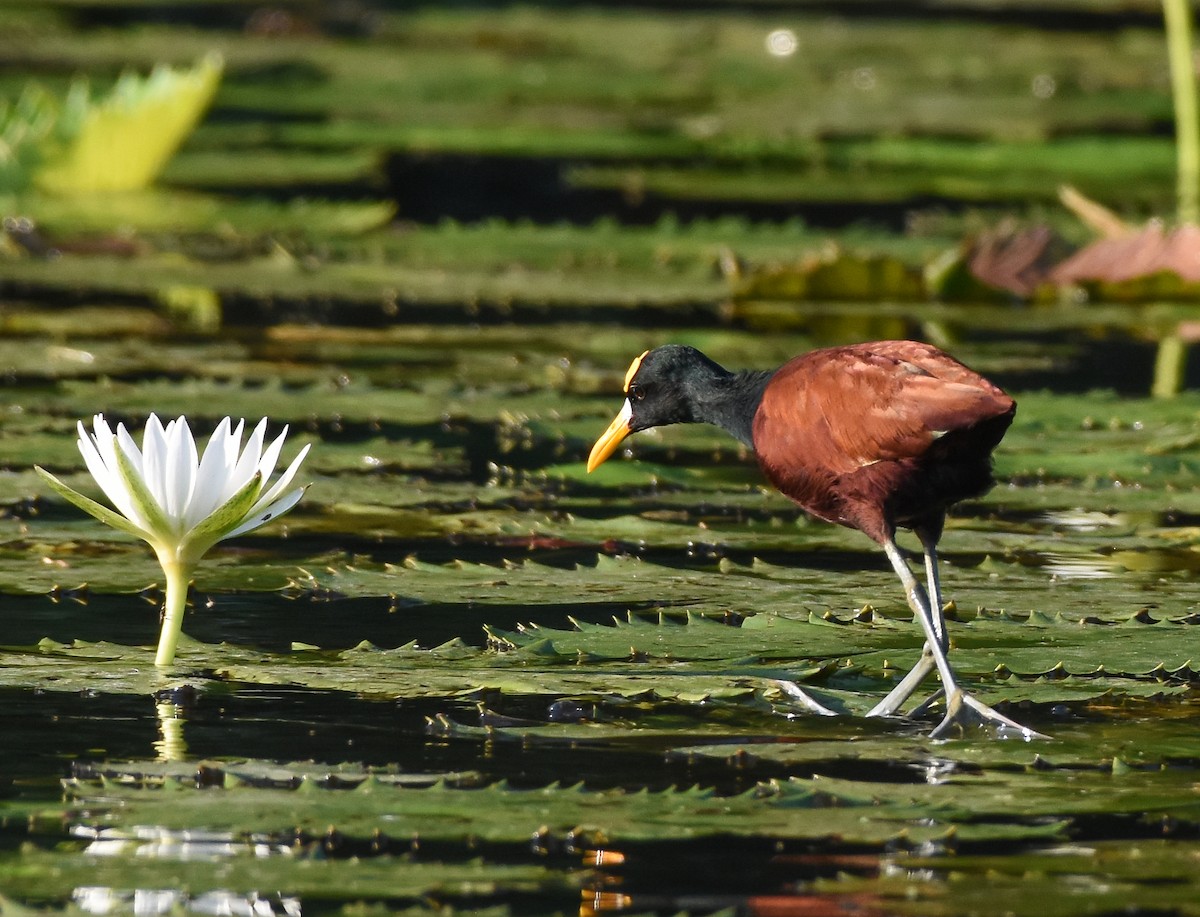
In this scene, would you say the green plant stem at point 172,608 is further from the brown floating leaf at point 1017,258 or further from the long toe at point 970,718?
the brown floating leaf at point 1017,258

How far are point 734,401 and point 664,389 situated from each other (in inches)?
9.2

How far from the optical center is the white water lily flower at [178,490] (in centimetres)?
317

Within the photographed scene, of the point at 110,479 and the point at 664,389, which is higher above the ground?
the point at 664,389

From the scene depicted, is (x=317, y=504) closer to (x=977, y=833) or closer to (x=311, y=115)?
(x=977, y=833)

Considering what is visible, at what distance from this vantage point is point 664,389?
13.3 feet

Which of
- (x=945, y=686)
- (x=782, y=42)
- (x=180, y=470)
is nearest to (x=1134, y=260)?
(x=945, y=686)

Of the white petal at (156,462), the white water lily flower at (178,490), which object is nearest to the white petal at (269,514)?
the white water lily flower at (178,490)

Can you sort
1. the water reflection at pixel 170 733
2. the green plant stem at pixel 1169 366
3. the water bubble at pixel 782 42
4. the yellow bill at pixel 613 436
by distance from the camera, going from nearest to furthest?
the water reflection at pixel 170 733 < the yellow bill at pixel 613 436 < the green plant stem at pixel 1169 366 < the water bubble at pixel 782 42

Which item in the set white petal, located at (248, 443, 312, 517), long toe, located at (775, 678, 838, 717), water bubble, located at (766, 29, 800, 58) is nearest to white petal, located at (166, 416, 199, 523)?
white petal, located at (248, 443, 312, 517)

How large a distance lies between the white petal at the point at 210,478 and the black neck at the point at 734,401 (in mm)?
951

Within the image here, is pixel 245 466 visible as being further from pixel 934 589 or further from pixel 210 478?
pixel 934 589

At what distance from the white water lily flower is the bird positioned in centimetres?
79

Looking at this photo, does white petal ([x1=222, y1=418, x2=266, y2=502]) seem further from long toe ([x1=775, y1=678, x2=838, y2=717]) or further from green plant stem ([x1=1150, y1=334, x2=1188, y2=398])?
green plant stem ([x1=1150, y1=334, x2=1188, y2=398])

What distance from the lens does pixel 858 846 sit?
2.58m
